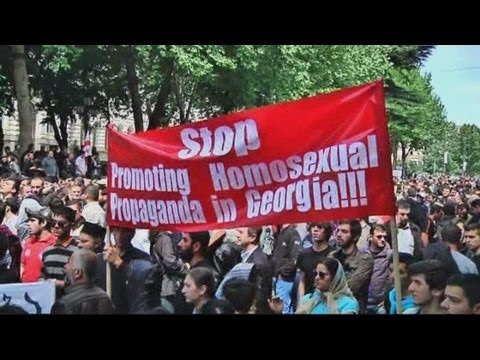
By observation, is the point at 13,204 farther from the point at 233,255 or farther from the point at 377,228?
the point at 377,228

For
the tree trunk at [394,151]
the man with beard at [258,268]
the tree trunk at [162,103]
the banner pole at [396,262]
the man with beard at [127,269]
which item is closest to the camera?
the banner pole at [396,262]

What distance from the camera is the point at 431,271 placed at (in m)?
4.07

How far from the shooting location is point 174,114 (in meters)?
4.32

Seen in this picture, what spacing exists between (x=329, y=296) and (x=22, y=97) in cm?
213

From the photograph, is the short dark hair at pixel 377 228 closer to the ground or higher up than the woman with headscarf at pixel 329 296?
higher up

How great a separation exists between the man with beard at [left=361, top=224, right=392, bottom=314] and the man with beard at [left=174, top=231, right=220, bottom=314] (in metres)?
0.85

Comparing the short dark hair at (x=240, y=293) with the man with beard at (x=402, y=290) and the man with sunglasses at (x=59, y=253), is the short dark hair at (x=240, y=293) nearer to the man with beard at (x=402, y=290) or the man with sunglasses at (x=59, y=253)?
the man with beard at (x=402, y=290)

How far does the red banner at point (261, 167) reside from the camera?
3.71 m

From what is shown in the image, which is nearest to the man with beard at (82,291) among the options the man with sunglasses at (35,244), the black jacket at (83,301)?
the black jacket at (83,301)

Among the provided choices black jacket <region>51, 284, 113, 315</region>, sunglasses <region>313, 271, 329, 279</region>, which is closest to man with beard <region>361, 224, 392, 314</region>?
sunglasses <region>313, 271, 329, 279</region>
